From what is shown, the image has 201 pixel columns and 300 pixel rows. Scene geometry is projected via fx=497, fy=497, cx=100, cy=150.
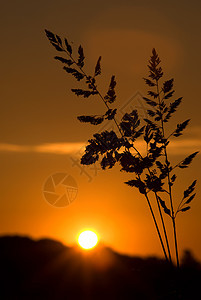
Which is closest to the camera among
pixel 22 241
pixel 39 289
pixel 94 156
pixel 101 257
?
pixel 94 156

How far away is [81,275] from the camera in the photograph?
712 centimetres

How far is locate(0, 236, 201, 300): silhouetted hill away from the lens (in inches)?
271

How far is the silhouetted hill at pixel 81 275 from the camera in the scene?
22.6ft

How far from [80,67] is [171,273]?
2.85 meters

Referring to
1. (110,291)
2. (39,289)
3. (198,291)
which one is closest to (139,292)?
(110,291)

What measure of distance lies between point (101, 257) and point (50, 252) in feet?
2.58

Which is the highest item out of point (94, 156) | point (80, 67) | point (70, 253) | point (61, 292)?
point (80, 67)

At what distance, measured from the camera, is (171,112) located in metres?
6.45

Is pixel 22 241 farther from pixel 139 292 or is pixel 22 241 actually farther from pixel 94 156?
pixel 94 156

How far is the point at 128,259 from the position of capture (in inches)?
317

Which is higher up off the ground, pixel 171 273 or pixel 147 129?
pixel 147 129

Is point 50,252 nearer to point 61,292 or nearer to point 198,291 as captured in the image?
point 61,292

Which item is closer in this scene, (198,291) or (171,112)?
(171,112)

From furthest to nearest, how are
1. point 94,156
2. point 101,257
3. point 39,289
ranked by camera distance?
point 101,257, point 39,289, point 94,156
